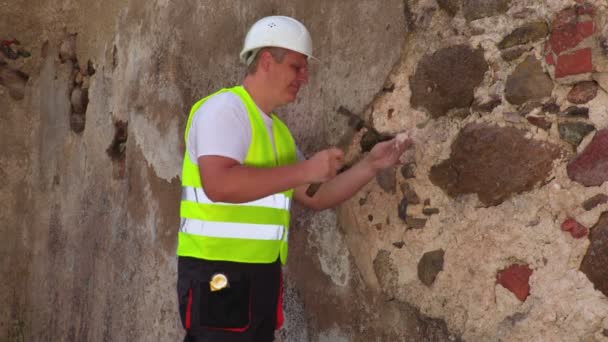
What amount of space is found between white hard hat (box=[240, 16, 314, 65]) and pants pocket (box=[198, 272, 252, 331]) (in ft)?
2.27

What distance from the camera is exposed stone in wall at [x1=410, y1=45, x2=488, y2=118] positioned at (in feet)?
6.89

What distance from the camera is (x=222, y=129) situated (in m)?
2.01

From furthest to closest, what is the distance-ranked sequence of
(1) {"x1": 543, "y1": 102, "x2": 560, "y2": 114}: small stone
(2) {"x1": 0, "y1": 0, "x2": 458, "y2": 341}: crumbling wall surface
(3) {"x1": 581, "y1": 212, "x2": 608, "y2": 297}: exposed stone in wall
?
1. (2) {"x1": 0, "y1": 0, "x2": 458, "y2": 341}: crumbling wall surface
2. (1) {"x1": 543, "y1": 102, "x2": 560, "y2": 114}: small stone
3. (3) {"x1": 581, "y1": 212, "x2": 608, "y2": 297}: exposed stone in wall

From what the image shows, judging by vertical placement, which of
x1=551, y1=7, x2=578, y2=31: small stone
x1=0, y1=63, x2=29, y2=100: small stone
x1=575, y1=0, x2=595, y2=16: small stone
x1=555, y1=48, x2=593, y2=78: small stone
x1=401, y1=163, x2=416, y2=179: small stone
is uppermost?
x1=575, y1=0, x2=595, y2=16: small stone

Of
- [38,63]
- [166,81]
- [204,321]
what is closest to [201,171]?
[204,321]

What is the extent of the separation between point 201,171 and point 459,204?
74 centimetres

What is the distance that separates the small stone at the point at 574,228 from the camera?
187 cm

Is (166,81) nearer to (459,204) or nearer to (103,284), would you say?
(103,284)

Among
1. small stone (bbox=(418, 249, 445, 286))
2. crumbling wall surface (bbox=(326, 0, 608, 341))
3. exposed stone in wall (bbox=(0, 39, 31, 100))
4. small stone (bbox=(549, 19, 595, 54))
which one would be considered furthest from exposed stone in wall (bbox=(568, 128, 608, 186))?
exposed stone in wall (bbox=(0, 39, 31, 100))

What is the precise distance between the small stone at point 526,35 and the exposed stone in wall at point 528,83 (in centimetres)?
5

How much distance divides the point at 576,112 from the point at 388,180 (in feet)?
2.07

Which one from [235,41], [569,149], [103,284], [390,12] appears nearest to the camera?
[569,149]

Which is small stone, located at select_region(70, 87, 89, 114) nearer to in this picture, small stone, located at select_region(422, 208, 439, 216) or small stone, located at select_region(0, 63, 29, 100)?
small stone, located at select_region(0, 63, 29, 100)

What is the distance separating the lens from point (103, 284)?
3633mm
